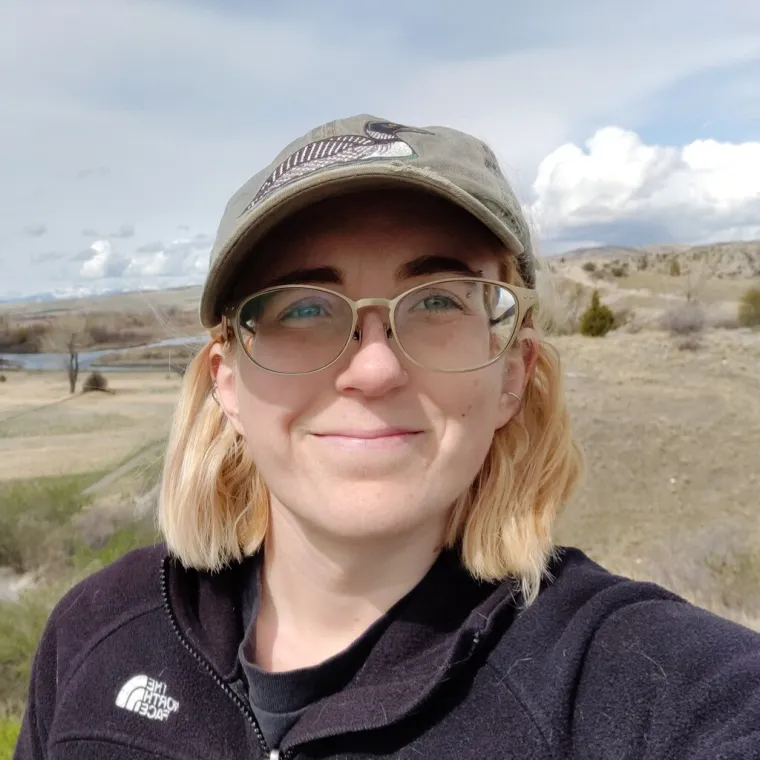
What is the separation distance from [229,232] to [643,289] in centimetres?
4507

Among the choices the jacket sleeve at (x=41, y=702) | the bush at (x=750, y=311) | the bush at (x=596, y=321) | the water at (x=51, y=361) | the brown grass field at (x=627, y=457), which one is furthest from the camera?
the bush at (x=750, y=311)

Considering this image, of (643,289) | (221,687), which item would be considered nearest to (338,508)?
(221,687)

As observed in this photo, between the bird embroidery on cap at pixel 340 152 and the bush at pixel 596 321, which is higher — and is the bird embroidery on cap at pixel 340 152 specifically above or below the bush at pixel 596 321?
above

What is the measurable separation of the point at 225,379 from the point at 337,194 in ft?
1.83

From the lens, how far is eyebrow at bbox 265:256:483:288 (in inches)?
47.3

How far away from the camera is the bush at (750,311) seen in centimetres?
2462

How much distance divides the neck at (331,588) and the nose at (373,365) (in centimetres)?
31

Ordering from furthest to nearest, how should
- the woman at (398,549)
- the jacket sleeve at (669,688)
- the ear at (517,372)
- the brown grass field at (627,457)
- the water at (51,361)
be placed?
the water at (51,361), the brown grass field at (627,457), the ear at (517,372), the woman at (398,549), the jacket sleeve at (669,688)

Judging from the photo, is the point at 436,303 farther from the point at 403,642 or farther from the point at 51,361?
the point at 51,361

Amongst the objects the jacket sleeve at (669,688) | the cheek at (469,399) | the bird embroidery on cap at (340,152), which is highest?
the bird embroidery on cap at (340,152)

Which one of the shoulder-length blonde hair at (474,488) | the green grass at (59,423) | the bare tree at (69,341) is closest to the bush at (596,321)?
the green grass at (59,423)

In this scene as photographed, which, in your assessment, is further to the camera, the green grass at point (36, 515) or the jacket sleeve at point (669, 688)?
the green grass at point (36, 515)

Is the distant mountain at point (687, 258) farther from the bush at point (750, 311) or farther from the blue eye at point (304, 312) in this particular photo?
the blue eye at point (304, 312)

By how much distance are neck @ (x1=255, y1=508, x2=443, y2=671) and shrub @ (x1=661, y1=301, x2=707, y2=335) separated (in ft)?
75.4
